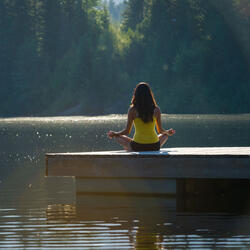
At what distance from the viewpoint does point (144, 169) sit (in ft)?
37.2

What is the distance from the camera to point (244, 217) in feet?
34.4

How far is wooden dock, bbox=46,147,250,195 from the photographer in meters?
11.1

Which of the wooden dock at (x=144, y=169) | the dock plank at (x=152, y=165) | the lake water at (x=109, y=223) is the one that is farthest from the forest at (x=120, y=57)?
the dock plank at (x=152, y=165)

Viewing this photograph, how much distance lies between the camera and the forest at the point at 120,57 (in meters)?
83.3

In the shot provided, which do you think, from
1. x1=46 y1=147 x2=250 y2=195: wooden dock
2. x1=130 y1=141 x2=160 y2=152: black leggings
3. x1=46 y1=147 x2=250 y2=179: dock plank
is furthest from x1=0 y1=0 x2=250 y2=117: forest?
x1=46 y1=147 x2=250 y2=179: dock plank

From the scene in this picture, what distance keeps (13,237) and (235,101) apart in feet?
230

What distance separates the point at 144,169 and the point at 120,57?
290 feet

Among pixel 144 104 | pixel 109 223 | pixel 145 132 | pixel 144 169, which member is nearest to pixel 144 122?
pixel 145 132

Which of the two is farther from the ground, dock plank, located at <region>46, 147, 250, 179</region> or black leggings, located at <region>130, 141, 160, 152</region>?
black leggings, located at <region>130, 141, 160, 152</region>

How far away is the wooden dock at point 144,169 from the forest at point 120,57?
6625cm

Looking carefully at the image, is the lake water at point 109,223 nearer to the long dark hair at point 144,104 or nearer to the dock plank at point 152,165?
the dock plank at point 152,165

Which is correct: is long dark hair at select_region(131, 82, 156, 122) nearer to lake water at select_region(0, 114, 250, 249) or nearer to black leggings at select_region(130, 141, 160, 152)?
black leggings at select_region(130, 141, 160, 152)

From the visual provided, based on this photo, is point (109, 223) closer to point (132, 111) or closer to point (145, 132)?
point (145, 132)

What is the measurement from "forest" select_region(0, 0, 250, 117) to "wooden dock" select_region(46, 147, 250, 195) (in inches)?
2608
